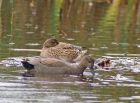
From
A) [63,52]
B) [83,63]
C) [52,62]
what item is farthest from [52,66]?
[63,52]

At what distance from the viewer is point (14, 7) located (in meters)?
23.0

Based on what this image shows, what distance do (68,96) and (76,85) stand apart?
1.06m

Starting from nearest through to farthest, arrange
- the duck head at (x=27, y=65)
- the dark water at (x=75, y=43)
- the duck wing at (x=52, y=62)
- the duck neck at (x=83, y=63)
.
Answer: the dark water at (x=75, y=43)
the duck head at (x=27, y=65)
the duck wing at (x=52, y=62)
the duck neck at (x=83, y=63)

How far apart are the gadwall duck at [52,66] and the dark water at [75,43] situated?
7.3 inches

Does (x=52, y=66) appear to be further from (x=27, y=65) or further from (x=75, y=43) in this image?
(x=75, y=43)

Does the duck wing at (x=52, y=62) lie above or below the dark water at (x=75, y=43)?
above

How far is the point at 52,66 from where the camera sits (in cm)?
1324

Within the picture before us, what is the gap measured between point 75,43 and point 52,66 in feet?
10.7

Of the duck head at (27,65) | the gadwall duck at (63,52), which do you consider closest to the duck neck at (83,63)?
the gadwall duck at (63,52)

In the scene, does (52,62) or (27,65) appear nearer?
(27,65)

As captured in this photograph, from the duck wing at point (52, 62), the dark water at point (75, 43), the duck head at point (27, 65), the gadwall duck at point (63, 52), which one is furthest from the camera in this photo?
the gadwall duck at point (63, 52)

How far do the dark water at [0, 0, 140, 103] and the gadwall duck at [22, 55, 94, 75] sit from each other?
0.61 ft

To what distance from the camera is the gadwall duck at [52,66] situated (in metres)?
13.2

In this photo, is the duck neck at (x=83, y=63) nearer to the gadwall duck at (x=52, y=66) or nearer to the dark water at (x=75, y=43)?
the gadwall duck at (x=52, y=66)
